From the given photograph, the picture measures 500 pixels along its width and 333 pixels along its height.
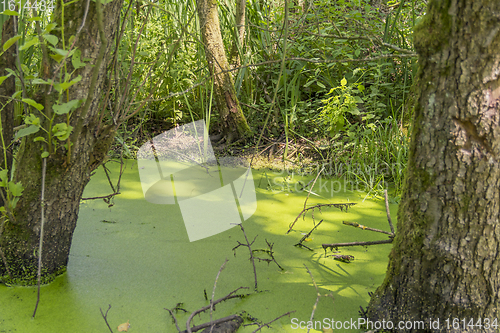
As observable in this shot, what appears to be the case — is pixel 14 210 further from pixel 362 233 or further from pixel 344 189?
pixel 344 189

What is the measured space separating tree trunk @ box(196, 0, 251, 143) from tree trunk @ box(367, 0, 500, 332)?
219cm

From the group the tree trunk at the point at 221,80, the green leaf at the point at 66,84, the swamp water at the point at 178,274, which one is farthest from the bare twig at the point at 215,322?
the tree trunk at the point at 221,80

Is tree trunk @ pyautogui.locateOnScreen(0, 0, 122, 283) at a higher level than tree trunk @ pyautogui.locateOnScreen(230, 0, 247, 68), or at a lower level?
lower

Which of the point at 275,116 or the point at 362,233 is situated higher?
the point at 275,116

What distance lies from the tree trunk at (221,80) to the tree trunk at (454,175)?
2.19m

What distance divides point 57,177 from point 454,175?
1.24 m

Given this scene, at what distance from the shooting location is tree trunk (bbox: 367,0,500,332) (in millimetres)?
909

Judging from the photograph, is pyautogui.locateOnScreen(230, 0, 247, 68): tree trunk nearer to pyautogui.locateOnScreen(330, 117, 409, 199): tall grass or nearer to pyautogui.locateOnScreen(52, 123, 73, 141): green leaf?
pyautogui.locateOnScreen(330, 117, 409, 199): tall grass

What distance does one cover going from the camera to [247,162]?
3021mm

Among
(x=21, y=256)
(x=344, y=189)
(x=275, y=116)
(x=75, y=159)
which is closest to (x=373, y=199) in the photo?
(x=344, y=189)

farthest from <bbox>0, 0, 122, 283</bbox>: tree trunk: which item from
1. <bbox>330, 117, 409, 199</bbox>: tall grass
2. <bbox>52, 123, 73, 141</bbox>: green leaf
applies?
<bbox>330, 117, 409, 199</bbox>: tall grass

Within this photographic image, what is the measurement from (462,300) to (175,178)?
192cm

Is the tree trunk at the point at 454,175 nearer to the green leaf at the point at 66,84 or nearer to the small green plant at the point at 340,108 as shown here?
the green leaf at the point at 66,84

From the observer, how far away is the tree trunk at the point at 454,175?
91cm
